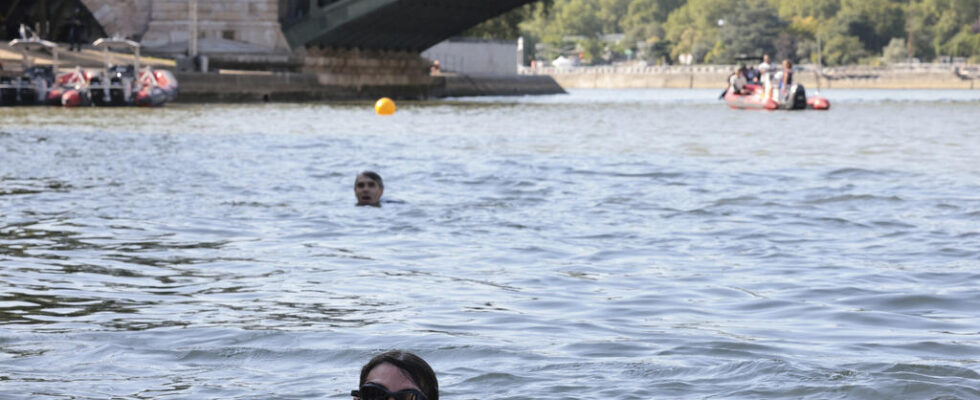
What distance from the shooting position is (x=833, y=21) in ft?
601

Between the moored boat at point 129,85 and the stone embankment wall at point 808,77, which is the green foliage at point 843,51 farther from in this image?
the moored boat at point 129,85

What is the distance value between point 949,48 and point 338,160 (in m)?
164

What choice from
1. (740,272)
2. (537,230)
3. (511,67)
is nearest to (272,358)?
(740,272)

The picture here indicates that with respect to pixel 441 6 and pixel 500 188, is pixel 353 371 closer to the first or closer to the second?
pixel 500 188

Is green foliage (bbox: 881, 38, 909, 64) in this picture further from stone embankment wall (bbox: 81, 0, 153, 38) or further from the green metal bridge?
stone embankment wall (bbox: 81, 0, 153, 38)

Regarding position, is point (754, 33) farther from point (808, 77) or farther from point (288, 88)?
point (288, 88)

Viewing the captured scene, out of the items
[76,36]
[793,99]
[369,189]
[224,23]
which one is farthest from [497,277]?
[224,23]

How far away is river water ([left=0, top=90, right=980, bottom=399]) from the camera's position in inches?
279

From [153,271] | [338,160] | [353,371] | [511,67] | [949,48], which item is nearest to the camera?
[353,371]

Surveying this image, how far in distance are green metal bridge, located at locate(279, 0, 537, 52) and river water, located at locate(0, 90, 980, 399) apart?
115ft

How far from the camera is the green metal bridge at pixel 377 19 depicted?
58.3 m

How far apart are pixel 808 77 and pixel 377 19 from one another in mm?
94513

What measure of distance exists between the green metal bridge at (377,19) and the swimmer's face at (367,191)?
40665 mm

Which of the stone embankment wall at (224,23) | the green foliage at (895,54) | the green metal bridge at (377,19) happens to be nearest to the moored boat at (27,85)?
the green metal bridge at (377,19)
